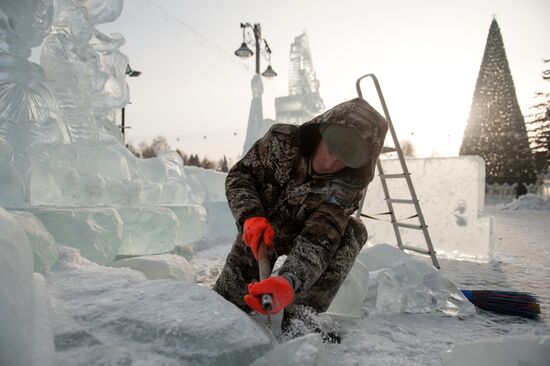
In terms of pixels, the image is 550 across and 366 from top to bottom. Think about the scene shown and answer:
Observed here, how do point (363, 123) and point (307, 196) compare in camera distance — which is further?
point (307, 196)

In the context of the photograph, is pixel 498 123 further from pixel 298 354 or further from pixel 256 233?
pixel 298 354

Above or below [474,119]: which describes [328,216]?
below

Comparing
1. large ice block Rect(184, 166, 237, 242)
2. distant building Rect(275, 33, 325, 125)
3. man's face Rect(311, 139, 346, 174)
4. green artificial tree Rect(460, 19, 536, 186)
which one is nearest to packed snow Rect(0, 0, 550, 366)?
large ice block Rect(184, 166, 237, 242)

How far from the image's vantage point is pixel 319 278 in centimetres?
174

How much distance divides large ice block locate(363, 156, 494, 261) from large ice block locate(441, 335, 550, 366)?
131 inches

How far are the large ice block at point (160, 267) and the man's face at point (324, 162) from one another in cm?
141

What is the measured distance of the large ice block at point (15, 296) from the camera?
82cm

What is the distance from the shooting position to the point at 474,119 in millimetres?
20250

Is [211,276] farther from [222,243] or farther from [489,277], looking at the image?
[489,277]

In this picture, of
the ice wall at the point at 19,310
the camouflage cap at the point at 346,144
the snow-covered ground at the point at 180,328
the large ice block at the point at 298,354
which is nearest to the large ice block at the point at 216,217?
the snow-covered ground at the point at 180,328

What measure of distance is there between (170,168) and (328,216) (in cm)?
330

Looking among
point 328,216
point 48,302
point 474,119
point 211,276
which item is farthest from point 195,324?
point 474,119

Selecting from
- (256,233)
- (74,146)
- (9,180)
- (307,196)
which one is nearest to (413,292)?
(307,196)

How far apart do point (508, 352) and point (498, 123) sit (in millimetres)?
A: 22245
